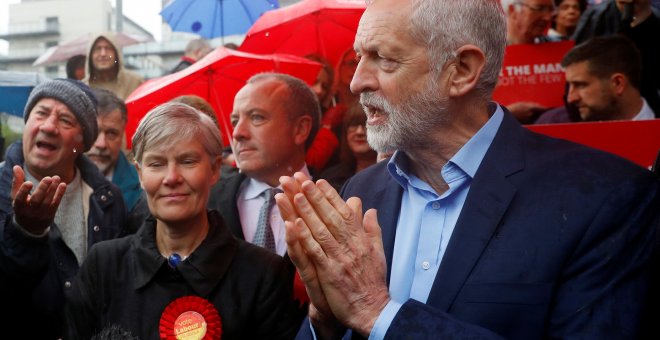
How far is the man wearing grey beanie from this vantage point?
311 centimetres

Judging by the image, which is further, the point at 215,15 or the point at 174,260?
the point at 215,15

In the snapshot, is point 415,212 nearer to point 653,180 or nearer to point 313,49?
Result: point 653,180

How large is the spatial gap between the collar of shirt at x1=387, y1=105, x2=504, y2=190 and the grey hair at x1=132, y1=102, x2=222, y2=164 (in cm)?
105

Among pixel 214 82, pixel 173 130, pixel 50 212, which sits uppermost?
pixel 173 130

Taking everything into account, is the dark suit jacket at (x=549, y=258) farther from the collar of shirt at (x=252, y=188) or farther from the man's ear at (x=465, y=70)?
the collar of shirt at (x=252, y=188)

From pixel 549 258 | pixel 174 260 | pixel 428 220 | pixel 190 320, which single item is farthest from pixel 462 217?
pixel 174 260

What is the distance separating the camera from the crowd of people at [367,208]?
2016mm

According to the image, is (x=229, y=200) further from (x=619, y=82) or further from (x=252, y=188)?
(x=619, y=82)

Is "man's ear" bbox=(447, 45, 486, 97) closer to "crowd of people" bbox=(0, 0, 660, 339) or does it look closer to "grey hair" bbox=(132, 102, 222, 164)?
"crowd of people" bbox=(0, 0, 660, 339)

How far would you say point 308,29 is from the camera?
504 cm

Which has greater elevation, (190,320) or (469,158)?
(469,158)

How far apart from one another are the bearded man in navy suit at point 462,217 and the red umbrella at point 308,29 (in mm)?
2555

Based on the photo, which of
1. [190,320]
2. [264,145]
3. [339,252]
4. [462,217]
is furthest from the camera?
[264,145]

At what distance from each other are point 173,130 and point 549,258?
1.69 metres
